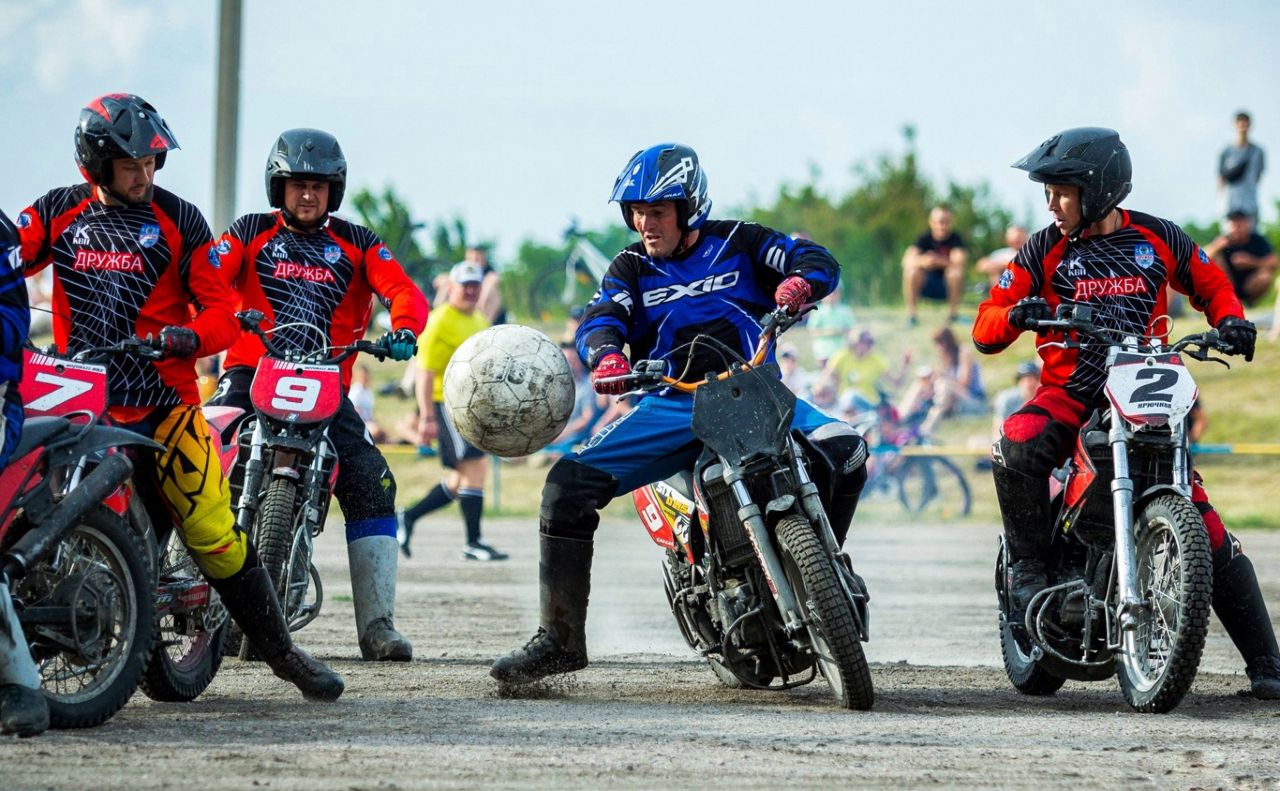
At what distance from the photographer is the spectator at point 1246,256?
2086cm

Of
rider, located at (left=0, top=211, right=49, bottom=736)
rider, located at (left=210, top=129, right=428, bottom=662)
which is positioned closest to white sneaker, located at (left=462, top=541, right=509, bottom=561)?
rider, located at (left=210, top=129, right=428, bottom=662)

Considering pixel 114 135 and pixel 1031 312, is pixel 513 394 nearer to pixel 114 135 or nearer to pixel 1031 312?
pixel 114 135

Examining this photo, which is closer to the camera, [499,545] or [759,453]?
[759,453]

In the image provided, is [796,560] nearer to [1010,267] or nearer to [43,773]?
[1010,267]

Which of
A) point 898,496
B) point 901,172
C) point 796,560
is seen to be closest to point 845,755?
point 796,560

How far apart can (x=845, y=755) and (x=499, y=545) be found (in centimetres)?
1064

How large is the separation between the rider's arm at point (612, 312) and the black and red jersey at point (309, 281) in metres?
1.56

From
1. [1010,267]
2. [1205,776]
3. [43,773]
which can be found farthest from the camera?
[1010,267]

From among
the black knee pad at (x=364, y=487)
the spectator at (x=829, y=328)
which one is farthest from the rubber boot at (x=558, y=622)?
the spectator at (x=829, y=328)

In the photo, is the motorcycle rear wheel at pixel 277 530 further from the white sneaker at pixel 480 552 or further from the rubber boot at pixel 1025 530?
the white sneaker at pixel 480 552

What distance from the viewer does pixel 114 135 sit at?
6.56 meters

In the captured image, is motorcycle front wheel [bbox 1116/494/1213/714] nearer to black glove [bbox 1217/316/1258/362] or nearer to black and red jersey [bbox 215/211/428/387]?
black glove [bbox 1217/316/1258/362]

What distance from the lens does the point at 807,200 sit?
48.5m

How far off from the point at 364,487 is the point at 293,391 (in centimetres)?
77
